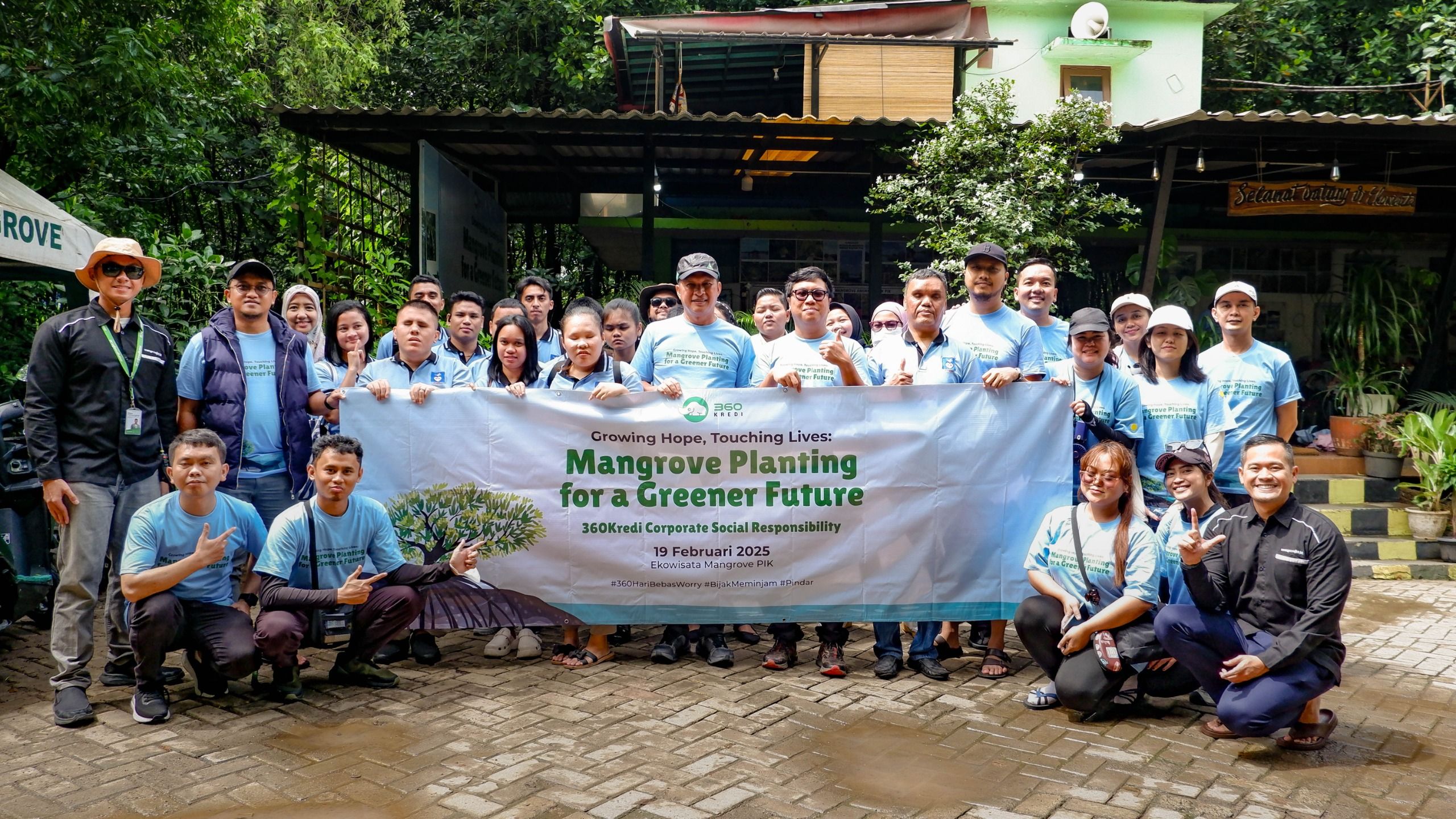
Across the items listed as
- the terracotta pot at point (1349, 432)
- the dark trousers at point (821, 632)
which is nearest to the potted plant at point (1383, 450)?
the terracotta pot at point (1349, 432)

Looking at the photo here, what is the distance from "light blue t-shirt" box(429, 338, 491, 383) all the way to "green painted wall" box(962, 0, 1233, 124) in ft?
41.4

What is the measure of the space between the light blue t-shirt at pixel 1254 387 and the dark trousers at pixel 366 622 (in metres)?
3.79

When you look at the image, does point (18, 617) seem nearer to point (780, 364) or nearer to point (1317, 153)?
point (780, 364)

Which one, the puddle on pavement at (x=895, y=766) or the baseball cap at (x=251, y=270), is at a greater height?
the baseball cap at (x=251, y=270)

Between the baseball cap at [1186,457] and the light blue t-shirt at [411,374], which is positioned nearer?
the baseball cap at [1186,457]

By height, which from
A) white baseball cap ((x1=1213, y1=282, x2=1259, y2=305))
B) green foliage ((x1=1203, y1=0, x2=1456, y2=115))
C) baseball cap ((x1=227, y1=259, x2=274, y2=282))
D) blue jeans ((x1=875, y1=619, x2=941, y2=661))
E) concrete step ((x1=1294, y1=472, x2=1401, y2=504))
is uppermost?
green foliage ((x1=1203, y1=0, x2=1456, y2=115))

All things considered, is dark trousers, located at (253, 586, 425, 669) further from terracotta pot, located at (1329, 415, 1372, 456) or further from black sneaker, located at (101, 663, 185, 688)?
terracotta pot, located at (1329, 415, 1372, 456)

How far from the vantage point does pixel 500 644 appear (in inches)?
213

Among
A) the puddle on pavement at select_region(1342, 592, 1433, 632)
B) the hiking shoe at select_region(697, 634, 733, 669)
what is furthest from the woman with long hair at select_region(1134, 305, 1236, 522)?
the puddle on pavement at select_region(1342, 592, 1433, 632)

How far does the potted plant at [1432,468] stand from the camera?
8.26m

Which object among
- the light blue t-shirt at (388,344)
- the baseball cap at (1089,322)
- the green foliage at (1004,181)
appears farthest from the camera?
the green foliage at (1004,181)

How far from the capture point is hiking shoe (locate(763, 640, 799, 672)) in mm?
5102

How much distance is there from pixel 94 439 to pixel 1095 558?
4232 mm

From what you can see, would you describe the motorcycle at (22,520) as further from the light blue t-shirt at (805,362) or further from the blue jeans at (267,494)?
the light blue t-shirt at (805,362)
